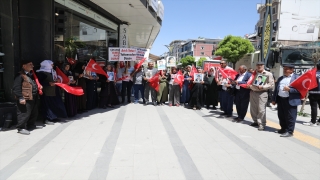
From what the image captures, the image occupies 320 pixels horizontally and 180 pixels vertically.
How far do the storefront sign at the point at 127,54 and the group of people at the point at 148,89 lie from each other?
55cm

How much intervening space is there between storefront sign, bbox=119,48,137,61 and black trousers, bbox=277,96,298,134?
5.40 meters

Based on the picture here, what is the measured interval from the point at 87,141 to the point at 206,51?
94646mm

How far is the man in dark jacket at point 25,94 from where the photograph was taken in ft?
17.3

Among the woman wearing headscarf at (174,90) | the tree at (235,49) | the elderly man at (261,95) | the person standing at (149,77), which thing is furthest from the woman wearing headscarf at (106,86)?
the tree at (235,49)

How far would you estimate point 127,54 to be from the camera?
9312 millimetres

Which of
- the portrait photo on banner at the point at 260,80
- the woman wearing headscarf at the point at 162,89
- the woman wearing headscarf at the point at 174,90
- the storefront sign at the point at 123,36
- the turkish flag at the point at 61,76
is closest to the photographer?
the portrait photo on banner at the point at 260,80

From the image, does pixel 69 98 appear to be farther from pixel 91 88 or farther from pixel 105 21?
pixel 105 21

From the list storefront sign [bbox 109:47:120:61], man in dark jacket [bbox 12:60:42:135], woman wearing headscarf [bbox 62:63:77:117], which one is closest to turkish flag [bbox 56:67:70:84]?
woman wearing headscarf [bbox 62:63:77:117]

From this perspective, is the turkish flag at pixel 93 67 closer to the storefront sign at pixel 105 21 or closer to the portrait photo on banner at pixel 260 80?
the storefront sign at pixel 105 21

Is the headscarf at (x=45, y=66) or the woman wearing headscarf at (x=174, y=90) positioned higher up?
the headscarf at (x=45, y=66)

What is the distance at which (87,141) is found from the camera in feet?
16.7

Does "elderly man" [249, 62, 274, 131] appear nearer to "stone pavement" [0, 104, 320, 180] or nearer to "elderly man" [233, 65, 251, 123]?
"stone pavement" [0, 104, 320, 180]

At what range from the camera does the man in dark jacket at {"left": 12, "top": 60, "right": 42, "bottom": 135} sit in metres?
5.26

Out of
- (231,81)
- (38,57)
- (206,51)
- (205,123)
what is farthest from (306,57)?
(206,51)
